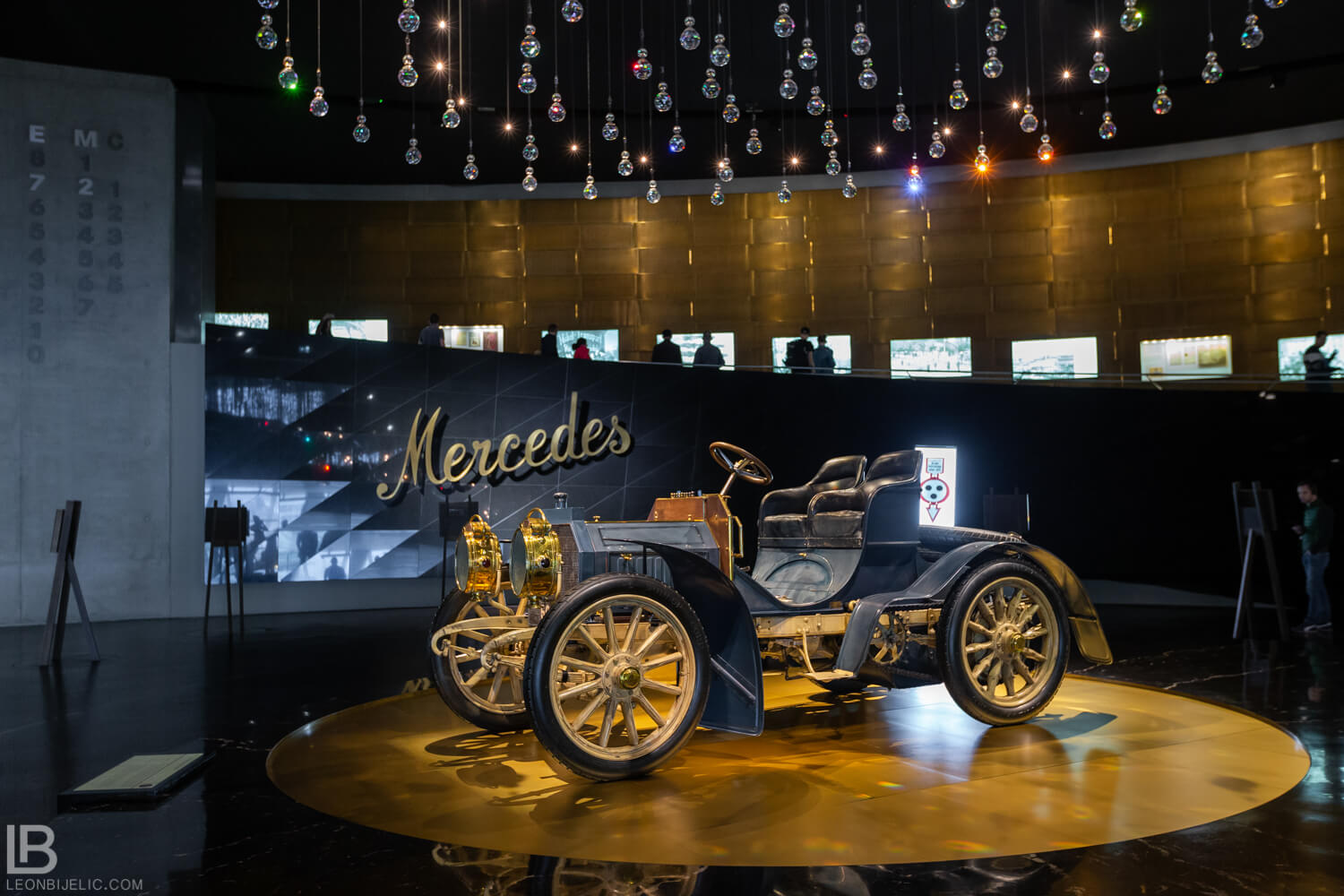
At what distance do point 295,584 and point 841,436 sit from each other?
251 inches

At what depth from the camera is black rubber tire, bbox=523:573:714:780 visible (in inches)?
136

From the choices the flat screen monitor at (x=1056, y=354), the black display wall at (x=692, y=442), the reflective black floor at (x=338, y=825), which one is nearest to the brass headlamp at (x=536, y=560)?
the reflective black floor at (x=338, y=825)

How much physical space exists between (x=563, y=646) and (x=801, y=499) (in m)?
2.01

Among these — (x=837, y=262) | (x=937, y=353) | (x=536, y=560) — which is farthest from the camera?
(x=837, y=262)

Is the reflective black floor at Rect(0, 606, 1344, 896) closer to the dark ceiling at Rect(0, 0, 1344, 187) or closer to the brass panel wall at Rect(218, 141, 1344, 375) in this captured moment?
the dark ceiling at Rect(0, 0, 1344, 187)

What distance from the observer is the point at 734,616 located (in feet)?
13.1

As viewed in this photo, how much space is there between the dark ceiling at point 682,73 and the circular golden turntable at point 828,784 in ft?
20.2

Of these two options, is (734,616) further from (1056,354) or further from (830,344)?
(1056,354)

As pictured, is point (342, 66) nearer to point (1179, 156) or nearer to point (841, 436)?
point (841, 436)

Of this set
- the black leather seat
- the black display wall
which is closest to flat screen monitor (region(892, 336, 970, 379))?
the black display wall

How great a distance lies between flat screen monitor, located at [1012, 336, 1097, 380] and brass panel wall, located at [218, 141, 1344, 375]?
0.14m

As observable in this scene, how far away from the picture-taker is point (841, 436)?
38.5 feet

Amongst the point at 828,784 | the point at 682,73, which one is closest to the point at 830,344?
the point at 682,73

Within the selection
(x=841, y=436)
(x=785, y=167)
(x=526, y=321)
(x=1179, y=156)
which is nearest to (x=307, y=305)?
(x=526, y=321)
